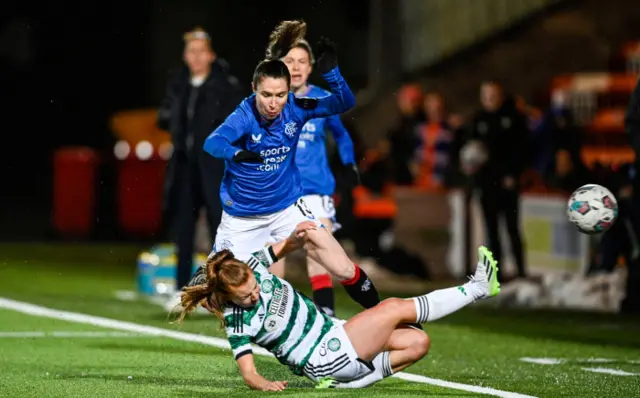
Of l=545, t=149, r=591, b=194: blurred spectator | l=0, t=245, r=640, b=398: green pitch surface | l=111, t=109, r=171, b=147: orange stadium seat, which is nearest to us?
l=0, t=245, r=640, b=398: green pitch surface

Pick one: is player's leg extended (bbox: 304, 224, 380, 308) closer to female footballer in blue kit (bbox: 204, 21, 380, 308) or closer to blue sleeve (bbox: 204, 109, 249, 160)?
female footballer in blue kit (bbox: 204, 21, 380, 308)

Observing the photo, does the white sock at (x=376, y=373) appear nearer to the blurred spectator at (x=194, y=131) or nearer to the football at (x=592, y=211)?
the football at (x=592, y=211)

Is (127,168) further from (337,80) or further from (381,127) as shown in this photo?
(337,80)

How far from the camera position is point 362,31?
28.0 meters

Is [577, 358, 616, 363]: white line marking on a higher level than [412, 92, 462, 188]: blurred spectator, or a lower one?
lower

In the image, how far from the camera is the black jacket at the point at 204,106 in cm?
1395

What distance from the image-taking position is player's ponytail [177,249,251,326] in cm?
905

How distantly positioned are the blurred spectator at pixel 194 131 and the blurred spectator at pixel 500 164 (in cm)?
394

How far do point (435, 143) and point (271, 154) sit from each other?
31.7 feet

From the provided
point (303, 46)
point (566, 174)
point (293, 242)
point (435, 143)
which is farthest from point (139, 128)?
point (293, 242)

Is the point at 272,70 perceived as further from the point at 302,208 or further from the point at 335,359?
the point at 335,359

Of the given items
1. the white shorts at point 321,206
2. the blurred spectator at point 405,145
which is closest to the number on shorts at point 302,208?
the white shorts at point 321,206

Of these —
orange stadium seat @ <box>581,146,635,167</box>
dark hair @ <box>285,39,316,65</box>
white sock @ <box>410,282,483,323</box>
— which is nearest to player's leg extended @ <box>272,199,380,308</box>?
white sock @ <box>410,282,483,323</box>

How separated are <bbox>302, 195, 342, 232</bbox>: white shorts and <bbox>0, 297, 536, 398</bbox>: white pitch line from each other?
1.10m
